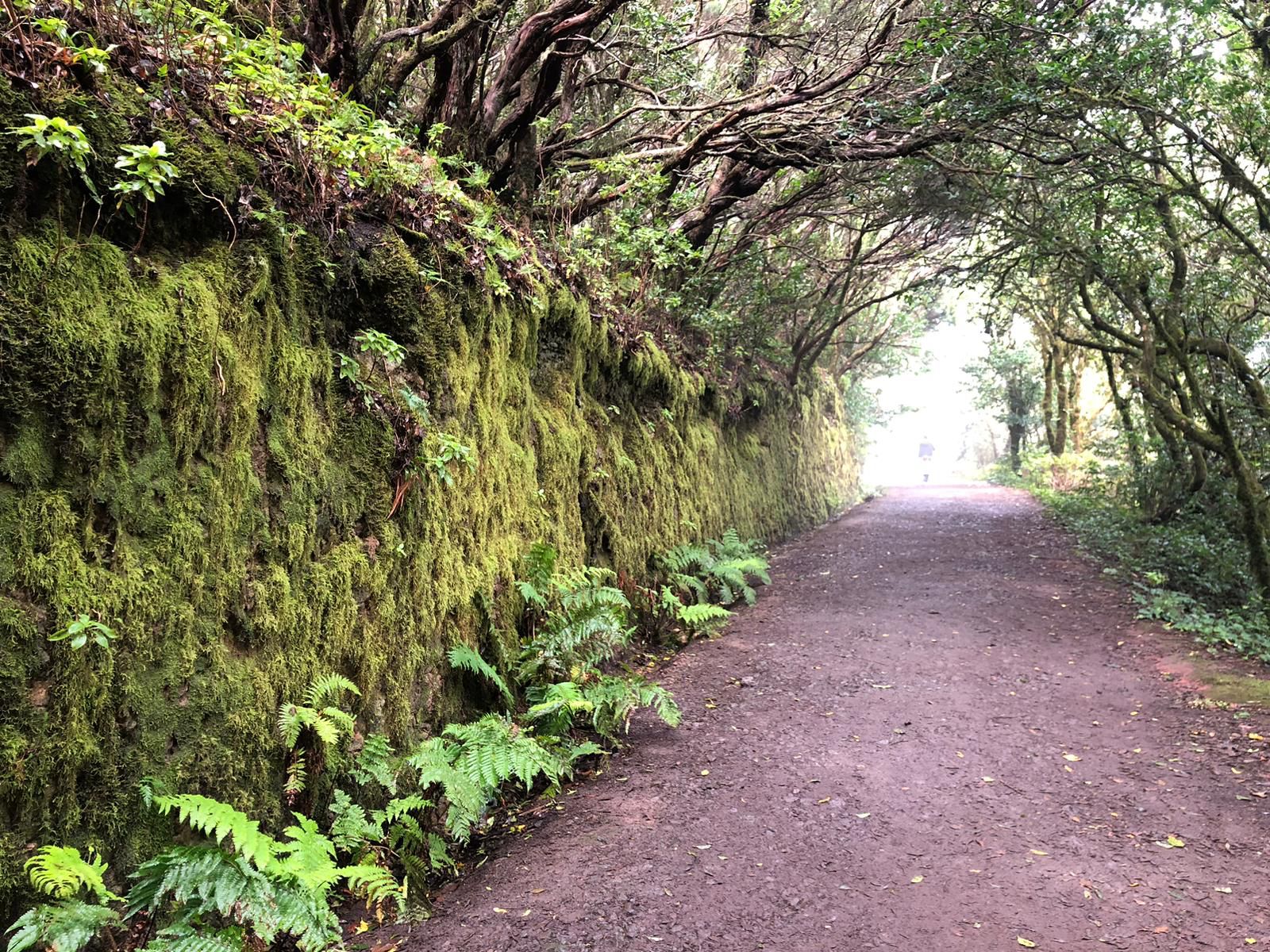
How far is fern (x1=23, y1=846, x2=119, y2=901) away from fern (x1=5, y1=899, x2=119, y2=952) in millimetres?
45

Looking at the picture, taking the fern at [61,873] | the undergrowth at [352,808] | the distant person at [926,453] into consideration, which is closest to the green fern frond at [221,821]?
the undergrowth at [352,808]

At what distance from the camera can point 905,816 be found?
4266 millimetres

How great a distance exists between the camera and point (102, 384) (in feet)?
8.94

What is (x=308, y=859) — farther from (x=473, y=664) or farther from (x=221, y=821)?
(x=473, y=664)

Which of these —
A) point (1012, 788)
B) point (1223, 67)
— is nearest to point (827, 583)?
point (1012, 788)

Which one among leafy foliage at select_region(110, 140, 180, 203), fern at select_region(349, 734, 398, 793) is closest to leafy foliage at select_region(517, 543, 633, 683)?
fern at select_region(349, 734, 398, 793)

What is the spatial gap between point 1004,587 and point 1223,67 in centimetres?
680

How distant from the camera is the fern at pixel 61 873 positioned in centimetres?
226

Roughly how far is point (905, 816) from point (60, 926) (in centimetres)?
403

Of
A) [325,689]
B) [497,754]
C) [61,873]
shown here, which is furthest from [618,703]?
[61,873]

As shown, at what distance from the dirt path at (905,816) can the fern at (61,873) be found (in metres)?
1.35

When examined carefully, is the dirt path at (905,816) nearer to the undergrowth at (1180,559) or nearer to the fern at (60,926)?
the undergrowth at (1180,559)

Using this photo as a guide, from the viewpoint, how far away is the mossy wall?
249 cm

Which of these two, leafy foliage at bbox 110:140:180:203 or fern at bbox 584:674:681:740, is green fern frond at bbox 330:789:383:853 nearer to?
fern at bbox 584:674:681:740
